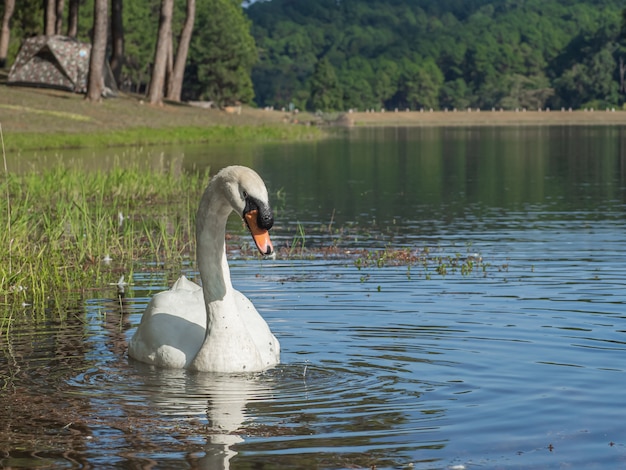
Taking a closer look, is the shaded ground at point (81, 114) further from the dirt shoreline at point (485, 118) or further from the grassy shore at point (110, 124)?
the dirt shoreline at point (485, 118)

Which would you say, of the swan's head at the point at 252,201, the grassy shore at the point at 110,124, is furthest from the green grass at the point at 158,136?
the swan's head at the point at 252,201

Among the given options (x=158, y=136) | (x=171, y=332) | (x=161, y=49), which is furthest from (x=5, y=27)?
(x=171, y=332)

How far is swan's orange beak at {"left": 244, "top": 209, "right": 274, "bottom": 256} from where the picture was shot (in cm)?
757

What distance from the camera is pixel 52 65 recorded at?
60.5 metres

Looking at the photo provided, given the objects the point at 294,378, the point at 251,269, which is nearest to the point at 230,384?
the point at 294,378

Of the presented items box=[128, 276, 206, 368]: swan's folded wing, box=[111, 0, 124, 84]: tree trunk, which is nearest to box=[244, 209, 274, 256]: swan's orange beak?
box=[128, 276, 206, 368]: swan's folded wing

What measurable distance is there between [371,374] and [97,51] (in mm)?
46226

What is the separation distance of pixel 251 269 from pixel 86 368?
581 cm

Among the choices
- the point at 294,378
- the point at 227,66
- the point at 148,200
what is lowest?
the point at 294,378

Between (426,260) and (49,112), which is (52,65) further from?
(426,260)

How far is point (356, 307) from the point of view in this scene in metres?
12.5

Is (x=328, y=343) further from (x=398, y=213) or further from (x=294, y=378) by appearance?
(x=398, y=213)

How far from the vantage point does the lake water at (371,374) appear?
739 centimetres

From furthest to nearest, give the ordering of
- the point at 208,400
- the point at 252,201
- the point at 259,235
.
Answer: the point at 208,400 → the point at 252,201 → the point at 259,235
